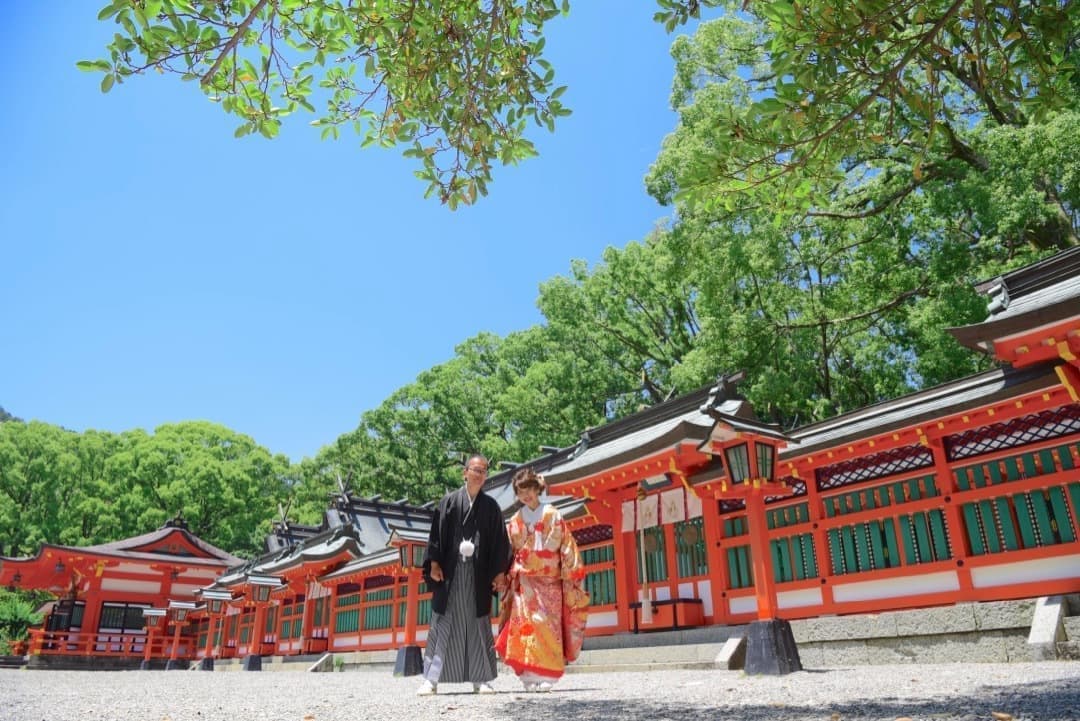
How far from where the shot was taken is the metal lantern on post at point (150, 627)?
83.9ft

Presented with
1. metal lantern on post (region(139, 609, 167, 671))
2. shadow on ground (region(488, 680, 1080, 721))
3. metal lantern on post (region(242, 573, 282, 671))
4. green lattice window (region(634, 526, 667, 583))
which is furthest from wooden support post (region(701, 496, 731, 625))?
metal lantern on post (region(139, 609, 167, 671))

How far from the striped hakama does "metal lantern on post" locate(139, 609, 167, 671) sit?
83.1ft

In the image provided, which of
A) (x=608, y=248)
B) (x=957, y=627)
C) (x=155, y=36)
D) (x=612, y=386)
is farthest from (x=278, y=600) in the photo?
(x=155, y=36)

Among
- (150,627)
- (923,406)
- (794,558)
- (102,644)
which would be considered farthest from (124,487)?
(923,406)

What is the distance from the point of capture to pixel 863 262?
50.5 feet

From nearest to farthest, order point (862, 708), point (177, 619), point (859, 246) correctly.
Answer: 1. point (862, 708)
2. point (859, 246)
3. point (177, 619)

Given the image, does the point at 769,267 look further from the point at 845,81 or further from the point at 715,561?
the point at 845,81

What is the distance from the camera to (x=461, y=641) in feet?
18.2

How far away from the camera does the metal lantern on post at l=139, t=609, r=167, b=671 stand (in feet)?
83.9

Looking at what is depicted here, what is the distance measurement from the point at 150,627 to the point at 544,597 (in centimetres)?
2686

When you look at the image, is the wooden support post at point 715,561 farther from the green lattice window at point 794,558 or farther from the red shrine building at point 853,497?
the green lattice window at point 794,558

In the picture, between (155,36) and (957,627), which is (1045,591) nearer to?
(957,627)

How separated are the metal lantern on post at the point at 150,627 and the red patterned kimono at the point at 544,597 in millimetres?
25640

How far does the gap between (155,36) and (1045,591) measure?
9.25m
